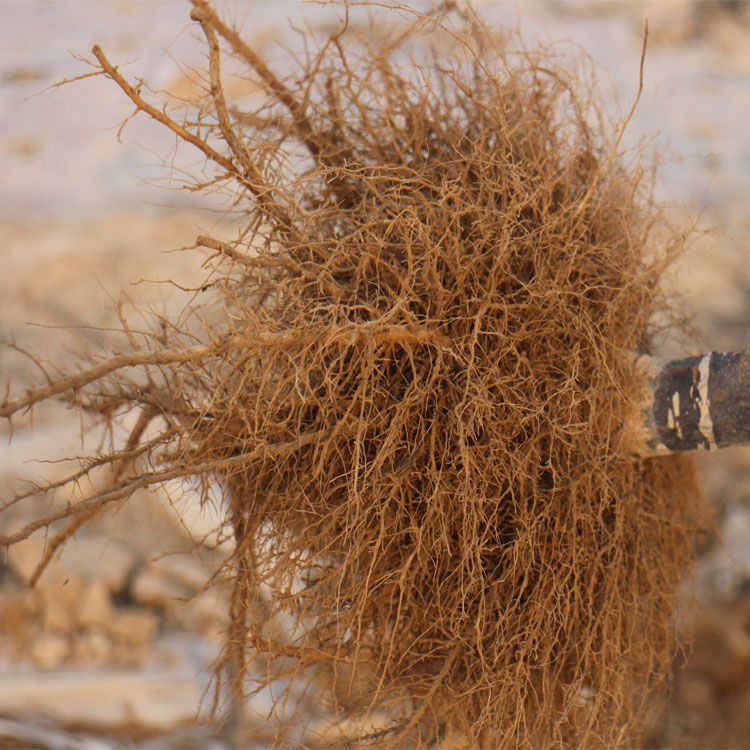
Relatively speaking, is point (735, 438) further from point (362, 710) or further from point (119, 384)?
point (119, 384)

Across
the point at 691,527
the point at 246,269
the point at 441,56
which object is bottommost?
the point at 691,527

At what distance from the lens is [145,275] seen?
2.50 metres

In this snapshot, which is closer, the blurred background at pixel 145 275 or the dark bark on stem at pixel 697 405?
the dark bark on stem at pixel 697 405

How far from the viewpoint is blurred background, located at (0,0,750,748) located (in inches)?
79.3

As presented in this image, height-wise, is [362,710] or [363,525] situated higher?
[363,525]

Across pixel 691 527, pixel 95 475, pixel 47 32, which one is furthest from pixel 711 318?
pixel 47 32

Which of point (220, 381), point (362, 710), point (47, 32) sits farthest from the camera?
point (47, 32)

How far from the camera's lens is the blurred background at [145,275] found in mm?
2014

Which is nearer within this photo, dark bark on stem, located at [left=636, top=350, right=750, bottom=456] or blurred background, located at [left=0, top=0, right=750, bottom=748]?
dark bark on stem, located at [left=636, top=350, right=750, bottom=456]

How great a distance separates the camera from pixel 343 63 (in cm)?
85

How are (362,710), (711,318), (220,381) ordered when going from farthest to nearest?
(711,318)
(362,710)
(220,381)

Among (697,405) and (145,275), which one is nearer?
(697,405)

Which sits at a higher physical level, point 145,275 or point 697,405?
point 145,275

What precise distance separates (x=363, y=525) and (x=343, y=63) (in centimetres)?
50
